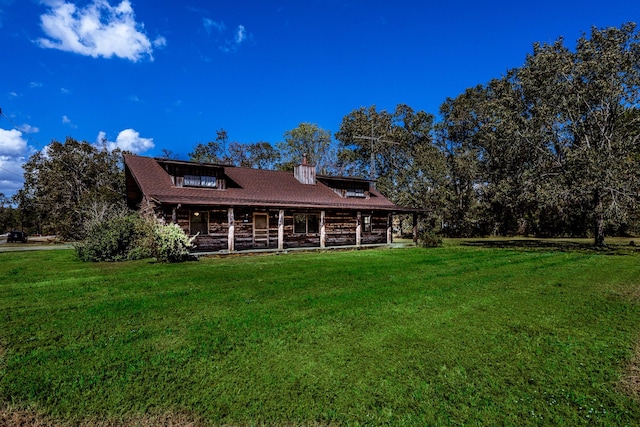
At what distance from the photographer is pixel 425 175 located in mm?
35969

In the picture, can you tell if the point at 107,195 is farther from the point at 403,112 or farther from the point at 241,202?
the point at 403,112

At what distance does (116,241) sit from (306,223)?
423 inches

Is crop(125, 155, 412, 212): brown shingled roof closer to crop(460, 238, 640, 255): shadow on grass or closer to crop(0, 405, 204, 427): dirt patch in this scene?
crop(460, 238, 640, 255): shadow on grass

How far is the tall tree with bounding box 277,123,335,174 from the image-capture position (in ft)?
149

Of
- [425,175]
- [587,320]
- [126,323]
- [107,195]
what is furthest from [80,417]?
[425,175]

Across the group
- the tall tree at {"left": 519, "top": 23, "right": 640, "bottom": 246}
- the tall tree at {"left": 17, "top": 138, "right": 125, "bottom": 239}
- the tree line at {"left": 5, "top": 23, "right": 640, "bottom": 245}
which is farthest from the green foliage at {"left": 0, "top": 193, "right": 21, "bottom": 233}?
the tall tree at {"left": 519, "top": 23, "right": 640, "bottom": 246}

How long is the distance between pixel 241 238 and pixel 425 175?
24.1 m

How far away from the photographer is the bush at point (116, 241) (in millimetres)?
14102

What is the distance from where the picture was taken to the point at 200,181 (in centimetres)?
1945

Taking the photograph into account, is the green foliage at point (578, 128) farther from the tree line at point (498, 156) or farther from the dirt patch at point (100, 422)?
the dirt patch at point (100, 422)

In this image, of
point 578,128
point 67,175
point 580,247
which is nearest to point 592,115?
point 578,128

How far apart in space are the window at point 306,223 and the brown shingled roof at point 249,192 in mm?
1119

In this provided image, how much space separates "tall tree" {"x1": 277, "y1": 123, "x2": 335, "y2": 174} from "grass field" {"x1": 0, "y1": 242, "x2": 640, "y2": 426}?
38.5 m

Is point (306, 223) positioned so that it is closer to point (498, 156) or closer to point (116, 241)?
point (116, 241)
